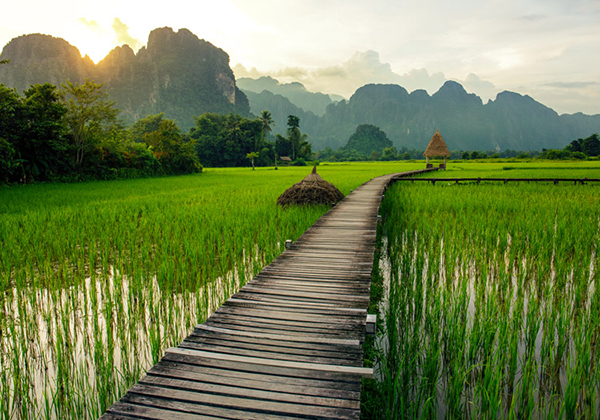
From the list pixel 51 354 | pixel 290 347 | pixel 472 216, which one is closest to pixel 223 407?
pixel 290 347

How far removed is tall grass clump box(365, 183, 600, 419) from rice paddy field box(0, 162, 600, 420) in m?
0.01

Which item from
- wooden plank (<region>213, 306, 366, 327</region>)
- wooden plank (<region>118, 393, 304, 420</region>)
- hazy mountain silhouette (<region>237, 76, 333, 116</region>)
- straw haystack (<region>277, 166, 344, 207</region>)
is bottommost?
wooden plank (<region>118, 393, 304, 420</region>)

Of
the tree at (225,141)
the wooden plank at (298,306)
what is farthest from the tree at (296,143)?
the wooden plank at (298,306)

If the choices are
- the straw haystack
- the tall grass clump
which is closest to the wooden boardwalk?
the tall grass clump

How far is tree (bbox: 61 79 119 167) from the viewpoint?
14438mm

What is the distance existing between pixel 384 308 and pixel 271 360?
1.66m

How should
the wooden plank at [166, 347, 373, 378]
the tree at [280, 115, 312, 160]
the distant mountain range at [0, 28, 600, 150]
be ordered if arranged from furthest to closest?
1. the distant mountain range at [0, 28, 600, 150]
2. the tree at [280, 115, 312, 160]
3. the wooden plank at [166, 347, 373, 378]

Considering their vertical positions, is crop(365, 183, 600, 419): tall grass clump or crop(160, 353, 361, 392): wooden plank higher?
crop(160, 353, 361, 392): wooden plank

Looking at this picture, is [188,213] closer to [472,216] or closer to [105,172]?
[472,216]

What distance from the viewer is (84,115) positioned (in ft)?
47.8

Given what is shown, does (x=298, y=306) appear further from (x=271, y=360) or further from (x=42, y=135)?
(x=42, y=135)

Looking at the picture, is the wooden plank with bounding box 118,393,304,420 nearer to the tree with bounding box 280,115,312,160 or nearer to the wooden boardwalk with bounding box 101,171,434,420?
the wooden boardwalk with bounding box 101,171,434,420

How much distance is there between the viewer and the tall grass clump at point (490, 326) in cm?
167

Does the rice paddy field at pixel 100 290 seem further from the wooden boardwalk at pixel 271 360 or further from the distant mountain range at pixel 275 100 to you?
the distant mountain range at pixel 275 100
